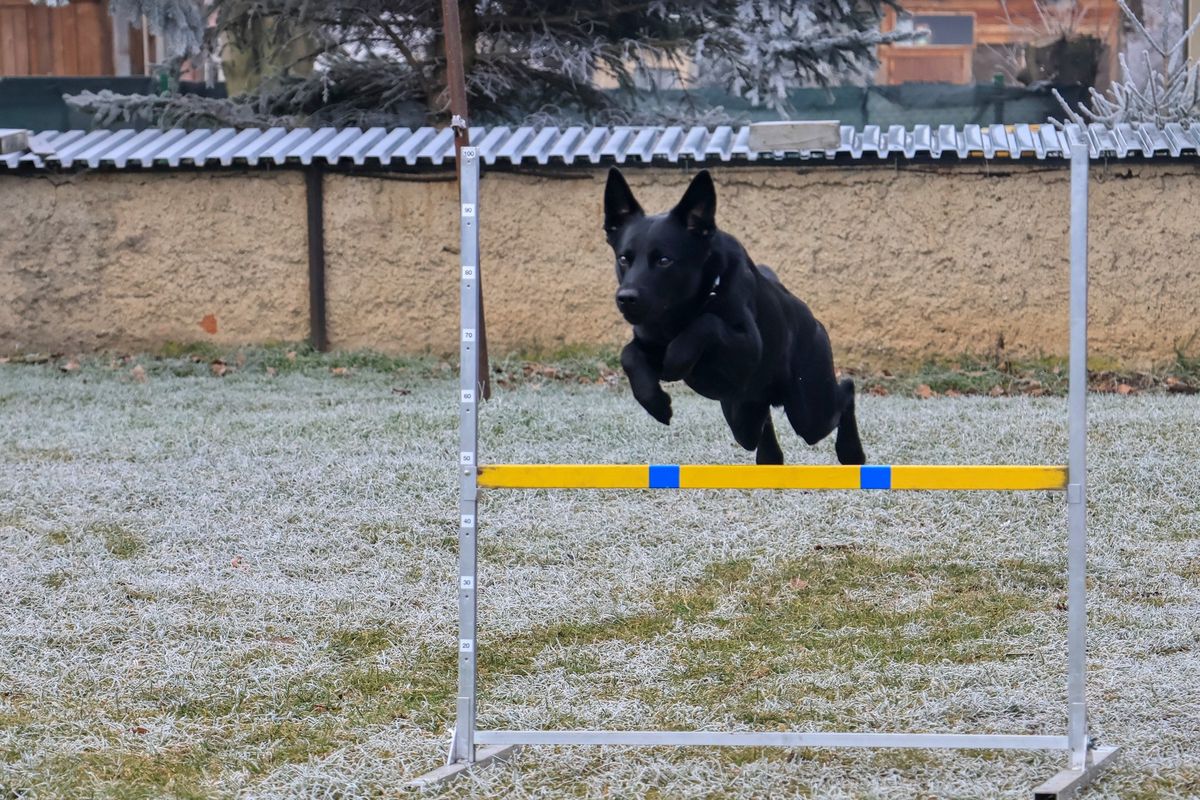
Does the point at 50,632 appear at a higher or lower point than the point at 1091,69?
lower

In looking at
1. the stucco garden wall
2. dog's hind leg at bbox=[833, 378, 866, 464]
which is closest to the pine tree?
the stucco garden wall

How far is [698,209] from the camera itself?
347 cm

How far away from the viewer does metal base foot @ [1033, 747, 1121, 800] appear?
3520mm

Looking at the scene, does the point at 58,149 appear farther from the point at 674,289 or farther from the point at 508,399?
the point at 674,289

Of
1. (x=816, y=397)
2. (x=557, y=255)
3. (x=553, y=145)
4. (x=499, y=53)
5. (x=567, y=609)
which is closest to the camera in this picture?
(x=816, y=397)

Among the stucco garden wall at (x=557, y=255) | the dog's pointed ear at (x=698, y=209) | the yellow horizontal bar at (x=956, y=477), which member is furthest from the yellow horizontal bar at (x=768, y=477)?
the stucco garden wall at (x=557, y=255)

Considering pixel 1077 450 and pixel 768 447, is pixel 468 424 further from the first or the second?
pixel 1077 450

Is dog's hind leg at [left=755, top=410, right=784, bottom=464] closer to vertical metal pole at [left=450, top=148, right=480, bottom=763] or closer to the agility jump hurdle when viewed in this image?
the agility jump hurdle

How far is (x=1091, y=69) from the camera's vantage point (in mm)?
19141

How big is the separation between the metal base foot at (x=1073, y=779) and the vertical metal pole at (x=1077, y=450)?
0.03 m

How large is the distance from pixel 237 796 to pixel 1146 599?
356cm

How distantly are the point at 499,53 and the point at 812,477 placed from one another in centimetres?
1210

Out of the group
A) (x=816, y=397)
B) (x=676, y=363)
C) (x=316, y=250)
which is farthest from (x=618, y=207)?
(x=316, y=250)

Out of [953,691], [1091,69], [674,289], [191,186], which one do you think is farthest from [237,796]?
[1091,69]
